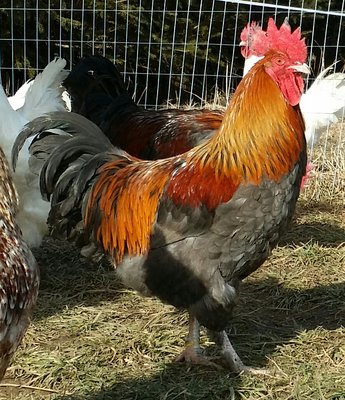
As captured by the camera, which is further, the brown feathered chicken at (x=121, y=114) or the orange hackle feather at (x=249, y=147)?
the brown feathered chicken at (x=121, y=114)

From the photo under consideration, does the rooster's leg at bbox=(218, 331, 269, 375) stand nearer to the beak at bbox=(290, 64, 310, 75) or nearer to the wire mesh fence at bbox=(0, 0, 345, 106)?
the beak at bbox=(290, 64, 310, 75)

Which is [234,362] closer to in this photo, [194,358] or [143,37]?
[194,358]

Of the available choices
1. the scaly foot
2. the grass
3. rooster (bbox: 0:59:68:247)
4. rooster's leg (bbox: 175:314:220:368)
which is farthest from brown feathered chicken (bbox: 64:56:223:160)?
the scaly foot

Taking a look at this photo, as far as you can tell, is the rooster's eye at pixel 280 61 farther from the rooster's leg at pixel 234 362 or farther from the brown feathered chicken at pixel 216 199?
the rooster's leg at pixel 234 362

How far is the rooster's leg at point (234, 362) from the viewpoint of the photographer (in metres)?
3.82

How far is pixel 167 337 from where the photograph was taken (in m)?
4.21

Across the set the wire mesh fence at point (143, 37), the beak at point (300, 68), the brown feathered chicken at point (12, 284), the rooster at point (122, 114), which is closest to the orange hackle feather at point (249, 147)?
the beak at point (300, 68)

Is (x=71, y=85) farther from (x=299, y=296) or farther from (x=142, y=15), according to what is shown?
(x=142, y=15)

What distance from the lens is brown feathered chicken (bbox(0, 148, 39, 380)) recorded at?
2.31 m

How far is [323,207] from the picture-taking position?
6551 mm

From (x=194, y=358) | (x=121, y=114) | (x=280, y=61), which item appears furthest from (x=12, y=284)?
(x=121, y=114)

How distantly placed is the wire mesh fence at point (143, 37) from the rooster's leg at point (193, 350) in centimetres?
417

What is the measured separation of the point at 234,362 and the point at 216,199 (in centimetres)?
102

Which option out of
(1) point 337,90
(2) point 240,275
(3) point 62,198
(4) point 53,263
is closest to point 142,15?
(1) point 337,90
